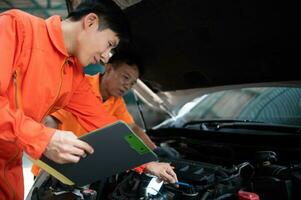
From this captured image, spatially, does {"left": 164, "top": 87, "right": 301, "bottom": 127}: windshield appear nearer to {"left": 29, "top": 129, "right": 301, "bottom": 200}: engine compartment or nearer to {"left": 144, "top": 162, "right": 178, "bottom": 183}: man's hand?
{"left": 29, "top": 129, "right": 301, "bottom": 200}: engine compartment

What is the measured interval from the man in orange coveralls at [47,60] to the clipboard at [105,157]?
54mm

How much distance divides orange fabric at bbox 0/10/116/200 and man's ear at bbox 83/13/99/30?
0.11 meters

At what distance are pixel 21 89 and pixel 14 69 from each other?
9 centimetres

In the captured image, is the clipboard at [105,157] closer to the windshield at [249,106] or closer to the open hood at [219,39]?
the open hood at [219,39]

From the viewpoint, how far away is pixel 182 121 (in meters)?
2.55

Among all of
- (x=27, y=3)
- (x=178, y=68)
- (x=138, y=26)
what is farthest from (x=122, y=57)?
(x=27, y=3)

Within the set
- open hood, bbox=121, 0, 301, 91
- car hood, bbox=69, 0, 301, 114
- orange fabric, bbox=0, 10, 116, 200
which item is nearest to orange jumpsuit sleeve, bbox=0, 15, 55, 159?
orange fabric, bbox=0, 10, 116, 200

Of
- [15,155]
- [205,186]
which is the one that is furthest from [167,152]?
[15,155]

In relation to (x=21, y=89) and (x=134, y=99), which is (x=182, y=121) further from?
(x=21, y=89)

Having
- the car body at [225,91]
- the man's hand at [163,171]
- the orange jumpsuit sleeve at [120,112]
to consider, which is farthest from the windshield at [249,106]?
the man's hand at [163,171]

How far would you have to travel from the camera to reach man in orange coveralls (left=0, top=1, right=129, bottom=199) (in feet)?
3.51

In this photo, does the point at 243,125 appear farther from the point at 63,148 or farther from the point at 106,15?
Result: the point at 63,148

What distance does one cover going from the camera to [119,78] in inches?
82.8

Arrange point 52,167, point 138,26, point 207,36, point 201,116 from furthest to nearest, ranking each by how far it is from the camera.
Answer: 1. point 201,116
2. point 138,26
3. point 207,36
4. point 52,167
